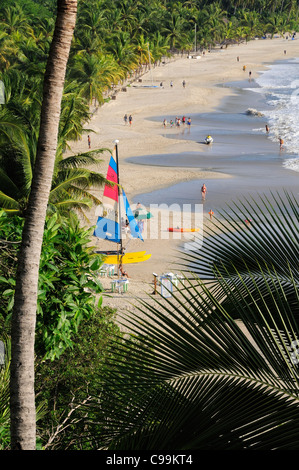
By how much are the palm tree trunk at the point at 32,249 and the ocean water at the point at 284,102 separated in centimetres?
3424

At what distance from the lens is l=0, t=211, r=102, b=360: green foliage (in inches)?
324

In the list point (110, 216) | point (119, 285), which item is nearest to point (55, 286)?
point (119, 285)

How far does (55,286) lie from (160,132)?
1659 inches

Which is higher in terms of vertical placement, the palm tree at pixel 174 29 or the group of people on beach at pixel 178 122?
the palm tree at pixel 174 29

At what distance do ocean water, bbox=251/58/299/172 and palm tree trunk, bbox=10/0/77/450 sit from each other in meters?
34.2

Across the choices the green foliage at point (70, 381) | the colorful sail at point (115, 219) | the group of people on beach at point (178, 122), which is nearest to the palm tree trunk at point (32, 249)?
the green foliage at point (70, 381)

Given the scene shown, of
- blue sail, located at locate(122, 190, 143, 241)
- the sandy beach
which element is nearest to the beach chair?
the sandy beach

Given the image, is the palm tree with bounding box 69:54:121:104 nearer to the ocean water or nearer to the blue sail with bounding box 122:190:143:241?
the ocean water

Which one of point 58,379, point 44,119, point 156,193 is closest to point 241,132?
point 156,193

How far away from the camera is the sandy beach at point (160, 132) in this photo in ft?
79.6

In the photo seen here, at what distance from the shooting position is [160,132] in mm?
49562

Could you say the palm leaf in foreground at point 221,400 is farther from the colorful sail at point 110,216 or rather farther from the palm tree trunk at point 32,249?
the colorful sail at point 110,216

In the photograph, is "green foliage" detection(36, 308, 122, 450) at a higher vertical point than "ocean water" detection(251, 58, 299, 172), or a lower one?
lower

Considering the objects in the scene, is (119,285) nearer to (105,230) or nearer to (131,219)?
(131,219)
